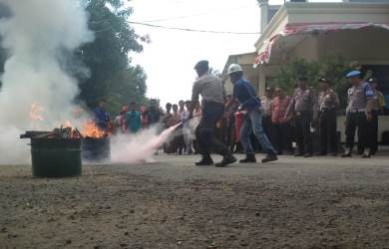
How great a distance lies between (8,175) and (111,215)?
4.28 metres

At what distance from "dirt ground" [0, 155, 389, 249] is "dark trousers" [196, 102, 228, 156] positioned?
2.46 m

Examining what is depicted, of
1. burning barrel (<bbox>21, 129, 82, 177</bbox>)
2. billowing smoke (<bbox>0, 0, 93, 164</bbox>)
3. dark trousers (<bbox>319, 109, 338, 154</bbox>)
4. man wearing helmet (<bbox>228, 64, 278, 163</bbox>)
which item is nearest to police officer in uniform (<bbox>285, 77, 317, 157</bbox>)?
dark trousers (<bbox>319, 109, 338, 154</bbox>)

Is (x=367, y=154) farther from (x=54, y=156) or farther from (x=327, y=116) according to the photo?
(x=54, y=156)

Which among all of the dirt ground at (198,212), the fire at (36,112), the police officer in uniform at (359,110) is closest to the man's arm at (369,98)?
the police officer in uniform at (359,110)

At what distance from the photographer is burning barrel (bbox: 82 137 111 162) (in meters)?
12.7

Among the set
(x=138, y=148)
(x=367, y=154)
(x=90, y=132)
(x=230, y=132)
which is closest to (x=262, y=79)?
(x=230, y=132)

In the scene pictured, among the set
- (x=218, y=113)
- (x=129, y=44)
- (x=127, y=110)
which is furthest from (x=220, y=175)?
(x=129, y=44)

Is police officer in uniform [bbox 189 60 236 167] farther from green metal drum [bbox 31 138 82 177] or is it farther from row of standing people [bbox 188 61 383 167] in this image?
green metal drum [bbox 31 138 82 177]

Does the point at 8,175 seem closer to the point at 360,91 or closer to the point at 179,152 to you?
the point at 360,91

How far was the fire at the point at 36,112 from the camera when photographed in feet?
40.7

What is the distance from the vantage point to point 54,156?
923cm

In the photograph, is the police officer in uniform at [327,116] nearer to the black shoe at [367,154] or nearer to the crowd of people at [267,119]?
the crowd of people at [267,119]

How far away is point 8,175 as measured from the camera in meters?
9.54

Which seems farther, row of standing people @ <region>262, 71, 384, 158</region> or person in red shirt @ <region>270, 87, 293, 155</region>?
person in red shirt @ <region>270, 87, 293, 155</region>
